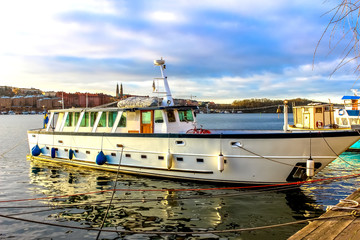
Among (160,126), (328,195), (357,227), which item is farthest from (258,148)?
(357,227)

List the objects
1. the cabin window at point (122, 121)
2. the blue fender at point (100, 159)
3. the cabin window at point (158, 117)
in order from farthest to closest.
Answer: the cabin window at point (122, 121)
the blue fender at point (100, 159)
the cabin window at point (158, 117)

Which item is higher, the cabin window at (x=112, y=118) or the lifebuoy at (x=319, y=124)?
the cabin window at (x=112, y=118)

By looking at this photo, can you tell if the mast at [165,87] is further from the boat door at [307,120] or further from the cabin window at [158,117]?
the boat door at [307,120]

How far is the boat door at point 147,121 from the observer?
14133 millimetres

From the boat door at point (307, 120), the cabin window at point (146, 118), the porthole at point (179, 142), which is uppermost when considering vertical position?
the cabin window at point (146, 118)

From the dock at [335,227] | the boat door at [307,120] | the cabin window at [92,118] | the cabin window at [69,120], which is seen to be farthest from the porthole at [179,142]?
the boat door at [307,120]

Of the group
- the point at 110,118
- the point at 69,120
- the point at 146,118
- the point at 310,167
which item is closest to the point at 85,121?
→ the point at 69,120

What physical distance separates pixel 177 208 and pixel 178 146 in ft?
9.94

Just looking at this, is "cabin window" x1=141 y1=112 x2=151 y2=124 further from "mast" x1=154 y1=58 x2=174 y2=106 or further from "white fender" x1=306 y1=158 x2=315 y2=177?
"white fender" x1=306 y1=158 x2=315 y2=177

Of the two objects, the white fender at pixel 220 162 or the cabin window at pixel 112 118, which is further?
the cabin window at pixel 112 118

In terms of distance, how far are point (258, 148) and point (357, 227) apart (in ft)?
22.7

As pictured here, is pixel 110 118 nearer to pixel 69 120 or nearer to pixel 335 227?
pixel 69 120

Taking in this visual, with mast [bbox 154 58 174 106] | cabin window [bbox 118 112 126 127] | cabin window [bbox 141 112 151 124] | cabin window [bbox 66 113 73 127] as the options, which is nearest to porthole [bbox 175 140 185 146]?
cabin window [bbox 141 112 151 124]

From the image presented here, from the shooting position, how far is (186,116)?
15.0 meters
